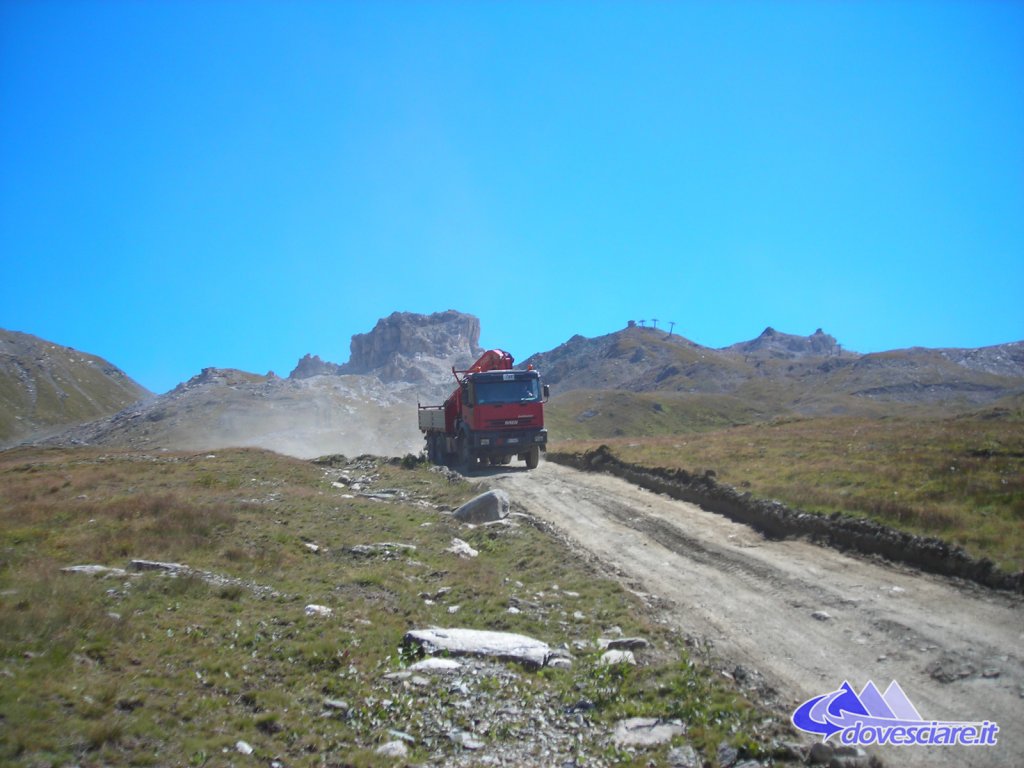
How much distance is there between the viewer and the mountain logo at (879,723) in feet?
19.2

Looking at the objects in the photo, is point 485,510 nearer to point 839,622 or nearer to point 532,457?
point 839,622

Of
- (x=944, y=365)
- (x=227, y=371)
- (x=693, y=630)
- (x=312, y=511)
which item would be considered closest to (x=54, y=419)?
(x=227, y=371)

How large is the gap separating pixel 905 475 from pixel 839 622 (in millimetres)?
9175

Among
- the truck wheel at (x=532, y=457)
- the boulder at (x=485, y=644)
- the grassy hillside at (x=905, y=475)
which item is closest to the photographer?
the boulder at (x=485, y=644)

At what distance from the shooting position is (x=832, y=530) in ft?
42.4

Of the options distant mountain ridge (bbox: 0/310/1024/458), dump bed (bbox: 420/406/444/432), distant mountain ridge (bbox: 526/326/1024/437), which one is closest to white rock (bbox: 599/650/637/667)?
distant mountain ridge (bbox: 0/310/1024/458)

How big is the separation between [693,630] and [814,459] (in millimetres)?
14386

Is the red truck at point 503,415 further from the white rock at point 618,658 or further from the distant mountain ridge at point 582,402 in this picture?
the white rock at point 618,658

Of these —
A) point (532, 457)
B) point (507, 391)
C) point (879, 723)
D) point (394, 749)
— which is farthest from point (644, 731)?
point (532, 457)

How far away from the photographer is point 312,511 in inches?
697

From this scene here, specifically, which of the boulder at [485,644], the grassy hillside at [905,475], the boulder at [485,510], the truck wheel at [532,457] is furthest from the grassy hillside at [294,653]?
the truck wheel at [532,457]

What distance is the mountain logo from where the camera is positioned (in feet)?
19.2

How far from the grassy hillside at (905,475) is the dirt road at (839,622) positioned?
58.7 inches

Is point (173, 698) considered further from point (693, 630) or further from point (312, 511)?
point (312, 511)
